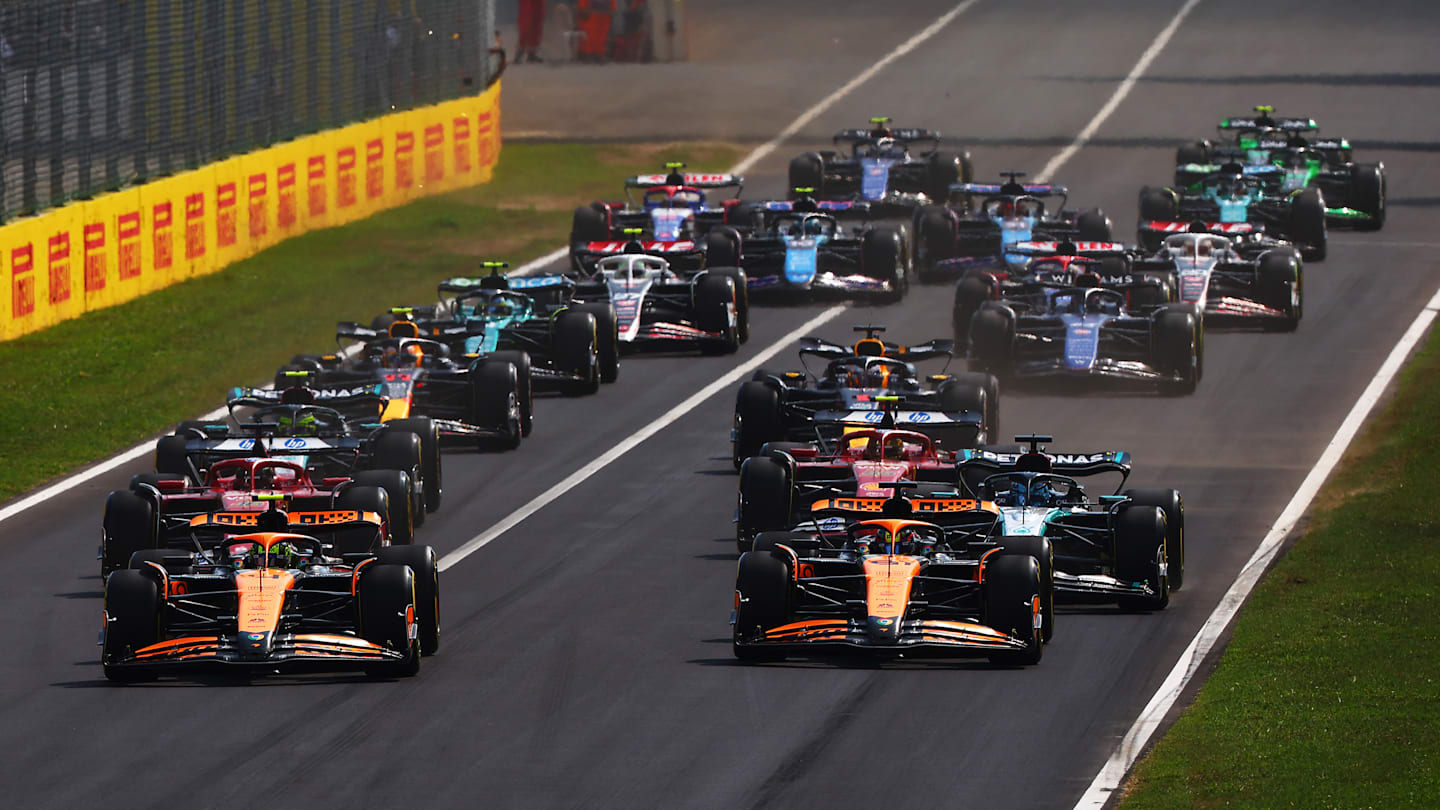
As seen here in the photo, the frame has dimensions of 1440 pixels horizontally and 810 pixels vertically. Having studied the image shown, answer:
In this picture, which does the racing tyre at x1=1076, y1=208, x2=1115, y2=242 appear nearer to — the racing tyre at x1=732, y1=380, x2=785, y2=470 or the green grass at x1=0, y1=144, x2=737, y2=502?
the green grass at x1=0, y1=144, x2=737, y2=502

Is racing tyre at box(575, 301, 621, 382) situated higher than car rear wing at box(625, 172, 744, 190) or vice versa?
car rear wing at box(625, 172, 744, 190)

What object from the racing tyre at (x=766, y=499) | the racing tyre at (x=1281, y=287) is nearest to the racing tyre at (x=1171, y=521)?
the racing tyre at (x=766, y=499)

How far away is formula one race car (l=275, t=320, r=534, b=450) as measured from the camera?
32719 mm

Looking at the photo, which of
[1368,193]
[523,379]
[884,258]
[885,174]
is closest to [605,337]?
[523,379]

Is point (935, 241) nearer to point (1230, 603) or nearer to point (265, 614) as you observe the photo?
point (1230, 603)

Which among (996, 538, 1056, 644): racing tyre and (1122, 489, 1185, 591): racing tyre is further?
(1122, 489, 1185, 591): racing tyre

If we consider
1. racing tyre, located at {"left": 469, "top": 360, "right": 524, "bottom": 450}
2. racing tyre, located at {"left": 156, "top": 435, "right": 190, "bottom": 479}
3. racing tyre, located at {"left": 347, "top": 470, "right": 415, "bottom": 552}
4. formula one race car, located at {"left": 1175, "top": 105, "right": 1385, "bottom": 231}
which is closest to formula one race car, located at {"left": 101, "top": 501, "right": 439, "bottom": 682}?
racing tyre, located at {"left": 347, "top": 470, "right": 415, "bottom": 552}

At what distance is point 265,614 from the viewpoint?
21641mm

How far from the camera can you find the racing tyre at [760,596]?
2233 centimetres

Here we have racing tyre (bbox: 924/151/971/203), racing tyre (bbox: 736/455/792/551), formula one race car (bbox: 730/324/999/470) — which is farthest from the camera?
racing tyre (bbox: 924/151/971/203)

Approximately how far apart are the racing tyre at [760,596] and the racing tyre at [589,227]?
26.0m

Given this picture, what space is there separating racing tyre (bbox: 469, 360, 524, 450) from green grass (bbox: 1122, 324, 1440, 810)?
384 inches

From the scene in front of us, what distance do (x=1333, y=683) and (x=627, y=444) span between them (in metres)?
14.1

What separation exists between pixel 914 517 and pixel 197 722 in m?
6.57
